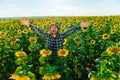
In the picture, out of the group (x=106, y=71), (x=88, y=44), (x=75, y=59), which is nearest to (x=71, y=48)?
(x=75, y=59)

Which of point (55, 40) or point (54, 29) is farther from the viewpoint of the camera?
point (55, 40)

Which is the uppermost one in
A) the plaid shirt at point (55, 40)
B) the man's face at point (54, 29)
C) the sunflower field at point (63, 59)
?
the man's face at point (54, 29)

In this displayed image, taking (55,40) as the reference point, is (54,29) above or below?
above

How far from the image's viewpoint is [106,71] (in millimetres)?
5590

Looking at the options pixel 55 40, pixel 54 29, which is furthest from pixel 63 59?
pixel 54 29

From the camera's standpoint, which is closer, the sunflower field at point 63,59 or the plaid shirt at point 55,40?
the sunflower field at point 63,59

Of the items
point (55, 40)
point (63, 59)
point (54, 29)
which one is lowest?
point (63, 59)

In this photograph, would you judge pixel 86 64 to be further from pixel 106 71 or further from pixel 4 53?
pixel 106 71

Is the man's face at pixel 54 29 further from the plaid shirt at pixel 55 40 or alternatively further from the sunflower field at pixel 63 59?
the sunflower field at pixel 63 59

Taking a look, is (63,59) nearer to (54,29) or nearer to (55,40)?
(55,40)

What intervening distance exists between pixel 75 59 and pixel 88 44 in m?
1.51

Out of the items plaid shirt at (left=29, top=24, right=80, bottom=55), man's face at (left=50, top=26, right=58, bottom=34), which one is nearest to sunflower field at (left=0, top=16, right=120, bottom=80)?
plaid shirt at (left=29, top=24, right=80, bottom=55)

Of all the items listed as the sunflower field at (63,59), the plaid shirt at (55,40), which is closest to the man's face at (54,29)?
the plaid shirt at (55,40)

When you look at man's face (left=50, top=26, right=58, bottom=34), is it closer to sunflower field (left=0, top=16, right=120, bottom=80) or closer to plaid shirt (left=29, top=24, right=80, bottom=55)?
plaid shirt (left=29, top=24, right=80, bottom=55)
